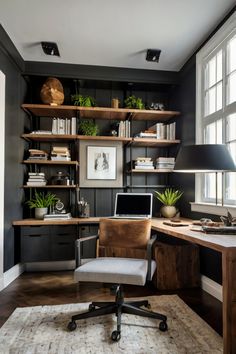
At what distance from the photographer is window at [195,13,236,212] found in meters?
2.58

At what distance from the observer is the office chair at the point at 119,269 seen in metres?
1.86

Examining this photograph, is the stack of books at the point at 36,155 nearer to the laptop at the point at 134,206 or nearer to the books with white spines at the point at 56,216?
the books with white spines at the point at 56,216

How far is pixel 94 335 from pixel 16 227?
1879 mm

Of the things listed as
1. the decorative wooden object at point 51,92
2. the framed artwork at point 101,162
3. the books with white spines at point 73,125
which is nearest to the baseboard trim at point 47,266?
the framed artwork at point 101,162

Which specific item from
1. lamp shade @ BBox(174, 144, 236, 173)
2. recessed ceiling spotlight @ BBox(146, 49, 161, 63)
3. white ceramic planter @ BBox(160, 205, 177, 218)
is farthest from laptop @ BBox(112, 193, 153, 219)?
recessed ceiling spotlight @ BBox(146, 49, 161, 63)

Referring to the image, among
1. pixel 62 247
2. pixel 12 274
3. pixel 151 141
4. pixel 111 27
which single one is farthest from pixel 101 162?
pixel 12 274

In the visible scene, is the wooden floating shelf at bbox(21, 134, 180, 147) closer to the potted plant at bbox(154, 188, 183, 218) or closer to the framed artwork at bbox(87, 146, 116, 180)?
the framed artwork at bbox(87, 146, 116, 180)

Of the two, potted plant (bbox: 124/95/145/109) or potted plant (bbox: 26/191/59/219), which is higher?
potted plant (bbox: 124/95/145/109)

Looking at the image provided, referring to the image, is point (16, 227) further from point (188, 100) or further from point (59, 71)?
point (188, 100)

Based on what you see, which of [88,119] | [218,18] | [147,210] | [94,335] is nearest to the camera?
[94,335]

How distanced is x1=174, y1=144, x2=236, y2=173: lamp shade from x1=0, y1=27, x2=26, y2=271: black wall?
1.99 metres

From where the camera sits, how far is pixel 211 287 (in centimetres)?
269

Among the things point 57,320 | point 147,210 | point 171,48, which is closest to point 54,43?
point 171,48

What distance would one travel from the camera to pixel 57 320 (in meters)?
2.11
